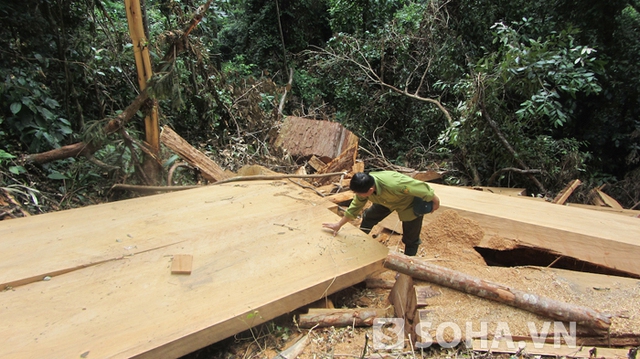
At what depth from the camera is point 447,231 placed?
8.34ft

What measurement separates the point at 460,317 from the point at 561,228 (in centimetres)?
118

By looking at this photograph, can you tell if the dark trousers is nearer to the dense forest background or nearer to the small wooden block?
the small wooden block

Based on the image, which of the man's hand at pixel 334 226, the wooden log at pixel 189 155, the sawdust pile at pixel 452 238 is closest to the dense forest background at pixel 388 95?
the wooden log at pixel 189 155

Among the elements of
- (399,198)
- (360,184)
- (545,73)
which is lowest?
(399,198)

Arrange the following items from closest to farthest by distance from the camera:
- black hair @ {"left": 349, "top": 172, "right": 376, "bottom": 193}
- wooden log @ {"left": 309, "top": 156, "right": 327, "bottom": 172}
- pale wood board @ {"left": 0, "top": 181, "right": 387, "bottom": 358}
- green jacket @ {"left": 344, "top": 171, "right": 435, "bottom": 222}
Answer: pale wood board @ {"left": 0, "top": 181, "right": 387, "bottom": 358}
black hair @ {"left": 349, "top": 172, "right": 376, "bottom": 193}
green jacket @ {"left": 344, "top": 171, "right": 435, "bottom": 222}
wooden log @ {"left": 309, "top": 156, "right": 327, "bottom": 172}

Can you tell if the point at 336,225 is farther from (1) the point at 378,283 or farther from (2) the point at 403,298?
(2) the point at 403,298

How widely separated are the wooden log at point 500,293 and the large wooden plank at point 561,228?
79 cm

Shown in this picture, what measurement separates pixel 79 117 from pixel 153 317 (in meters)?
3.60

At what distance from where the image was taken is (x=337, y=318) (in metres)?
1.72

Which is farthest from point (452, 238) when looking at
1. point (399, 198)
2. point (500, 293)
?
point (500, 293)

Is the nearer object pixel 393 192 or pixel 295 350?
pixel 295 350

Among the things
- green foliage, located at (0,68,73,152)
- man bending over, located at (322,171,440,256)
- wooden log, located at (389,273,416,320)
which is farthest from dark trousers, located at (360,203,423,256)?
green foliage, located at (0,68,73,152)

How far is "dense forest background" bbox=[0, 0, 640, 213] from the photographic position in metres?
3.44

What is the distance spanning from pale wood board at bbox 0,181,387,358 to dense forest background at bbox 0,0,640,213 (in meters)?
1.33
